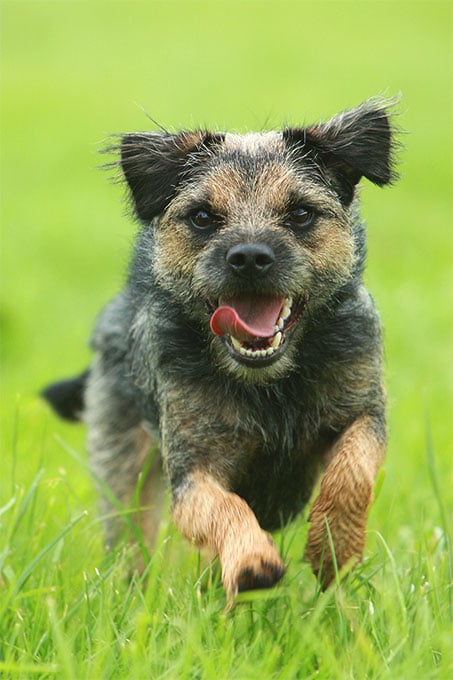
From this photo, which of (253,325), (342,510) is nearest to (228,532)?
(342,510)

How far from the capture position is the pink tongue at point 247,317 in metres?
4.23

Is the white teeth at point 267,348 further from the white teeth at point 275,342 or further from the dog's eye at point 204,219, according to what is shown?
the dog's eye at point 204,219

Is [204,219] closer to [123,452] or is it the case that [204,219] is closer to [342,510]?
[342,510]

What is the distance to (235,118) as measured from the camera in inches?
778

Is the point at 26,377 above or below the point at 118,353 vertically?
below

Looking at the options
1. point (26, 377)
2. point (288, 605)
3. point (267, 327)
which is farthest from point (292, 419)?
point (26, 377)

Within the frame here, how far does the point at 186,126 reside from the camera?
44.7 feet

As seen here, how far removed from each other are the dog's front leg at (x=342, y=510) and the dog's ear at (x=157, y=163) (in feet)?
4.32

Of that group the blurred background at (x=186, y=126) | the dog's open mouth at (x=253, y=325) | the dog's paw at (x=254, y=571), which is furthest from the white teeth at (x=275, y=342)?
the blurred background at (x=186, y=126)

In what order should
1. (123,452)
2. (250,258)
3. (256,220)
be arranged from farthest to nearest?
(123,452)
(256,220)
(250,258)

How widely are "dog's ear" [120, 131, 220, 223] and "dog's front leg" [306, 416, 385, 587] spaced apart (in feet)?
4.32

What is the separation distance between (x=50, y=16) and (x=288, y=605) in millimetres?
32643

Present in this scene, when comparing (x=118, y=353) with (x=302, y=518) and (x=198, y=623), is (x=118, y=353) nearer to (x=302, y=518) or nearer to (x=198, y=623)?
(x=302, y=518)

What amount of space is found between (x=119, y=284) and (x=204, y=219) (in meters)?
7.65
